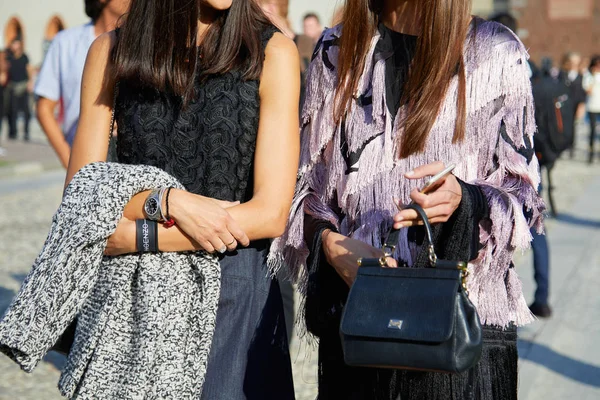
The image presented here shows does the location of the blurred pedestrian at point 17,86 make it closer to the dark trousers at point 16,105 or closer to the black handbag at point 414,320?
the dark trousers at point 16,105

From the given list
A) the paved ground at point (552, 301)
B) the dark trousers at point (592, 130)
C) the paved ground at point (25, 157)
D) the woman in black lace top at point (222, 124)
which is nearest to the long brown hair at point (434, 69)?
the woman in black lace top at point (222, 124)

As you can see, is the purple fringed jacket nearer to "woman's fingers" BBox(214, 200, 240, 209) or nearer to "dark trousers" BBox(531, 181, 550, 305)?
"woman's fingers" BBox(214, 200, 240, 209)

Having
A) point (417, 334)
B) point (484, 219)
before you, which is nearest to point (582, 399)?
point (484, 219)

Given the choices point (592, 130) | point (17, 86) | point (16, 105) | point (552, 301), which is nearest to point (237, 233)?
point (552, 301)

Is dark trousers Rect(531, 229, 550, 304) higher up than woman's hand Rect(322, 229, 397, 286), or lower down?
lower down

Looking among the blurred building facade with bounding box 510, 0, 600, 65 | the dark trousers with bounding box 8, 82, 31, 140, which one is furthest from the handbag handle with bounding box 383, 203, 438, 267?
the blurred building facade with bounding box 510, 0, 600, 65

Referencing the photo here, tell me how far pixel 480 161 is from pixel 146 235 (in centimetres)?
81

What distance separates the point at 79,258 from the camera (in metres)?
2.05

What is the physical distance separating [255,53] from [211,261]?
524 mm

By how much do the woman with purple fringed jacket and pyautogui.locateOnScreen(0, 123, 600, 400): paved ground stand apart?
416mm

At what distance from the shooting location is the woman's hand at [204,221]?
2.07 metres

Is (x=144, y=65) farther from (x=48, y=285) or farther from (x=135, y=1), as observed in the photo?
(x=48, y=285)

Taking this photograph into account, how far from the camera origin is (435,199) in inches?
74.8

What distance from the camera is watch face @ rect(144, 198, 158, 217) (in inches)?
81.4
